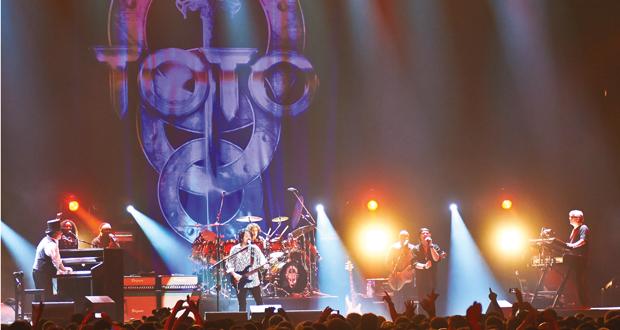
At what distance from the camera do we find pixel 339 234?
15.6 meters

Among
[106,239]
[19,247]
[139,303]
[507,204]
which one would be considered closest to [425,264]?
[507,204]

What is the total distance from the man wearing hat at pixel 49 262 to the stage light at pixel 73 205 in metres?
3.90

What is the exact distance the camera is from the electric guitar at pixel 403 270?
1386 cm

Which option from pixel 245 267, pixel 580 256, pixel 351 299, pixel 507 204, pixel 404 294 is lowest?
pixel 351 299

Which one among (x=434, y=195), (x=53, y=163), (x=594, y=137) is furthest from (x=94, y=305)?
(x=594, y=137)

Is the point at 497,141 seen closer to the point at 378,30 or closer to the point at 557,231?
the point at 557,231

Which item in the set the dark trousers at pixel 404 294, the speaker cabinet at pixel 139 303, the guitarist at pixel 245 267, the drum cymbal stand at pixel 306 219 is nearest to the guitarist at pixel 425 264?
the dark trousers at pixel 404 294

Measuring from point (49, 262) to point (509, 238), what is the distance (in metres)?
8.37

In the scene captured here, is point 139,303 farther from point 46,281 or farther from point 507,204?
point 507,204

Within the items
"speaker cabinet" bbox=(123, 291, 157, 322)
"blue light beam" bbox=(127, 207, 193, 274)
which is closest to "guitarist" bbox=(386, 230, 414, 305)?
"blue light beam" bbox=(127, 207, 193, 274)

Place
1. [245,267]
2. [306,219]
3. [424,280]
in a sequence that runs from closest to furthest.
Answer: [245,267] < [424,280] < [306,219]

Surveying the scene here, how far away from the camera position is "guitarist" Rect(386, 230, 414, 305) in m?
13.9

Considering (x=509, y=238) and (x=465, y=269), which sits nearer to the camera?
(x=509, y=238)

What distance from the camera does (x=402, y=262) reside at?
45.7 feet
